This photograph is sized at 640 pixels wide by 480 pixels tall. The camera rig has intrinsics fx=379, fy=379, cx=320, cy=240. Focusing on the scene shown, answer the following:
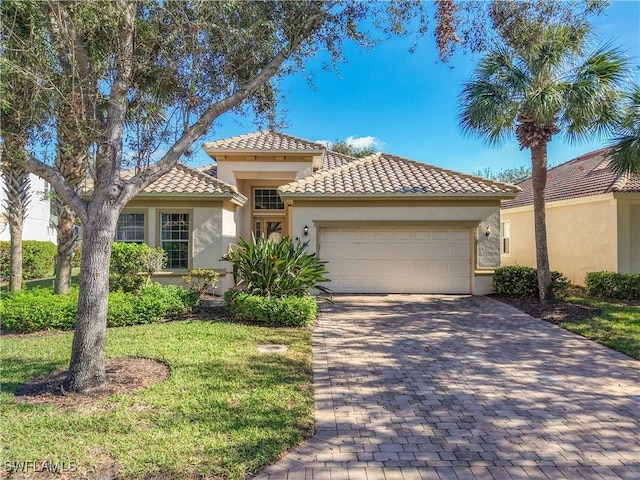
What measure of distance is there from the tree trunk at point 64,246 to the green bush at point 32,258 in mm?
9729

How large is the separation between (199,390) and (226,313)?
520cm

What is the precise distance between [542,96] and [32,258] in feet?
71.5

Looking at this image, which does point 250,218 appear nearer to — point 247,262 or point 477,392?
point 247,262

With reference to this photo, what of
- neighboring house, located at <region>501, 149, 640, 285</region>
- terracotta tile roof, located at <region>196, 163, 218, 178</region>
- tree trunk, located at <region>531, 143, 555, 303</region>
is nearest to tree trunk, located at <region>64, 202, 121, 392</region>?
tree trunk, located at <region>531, 143, 555, 303</region>

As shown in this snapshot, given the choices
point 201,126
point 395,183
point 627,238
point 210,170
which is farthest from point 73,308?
point 627,238

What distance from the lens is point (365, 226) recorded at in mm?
13883

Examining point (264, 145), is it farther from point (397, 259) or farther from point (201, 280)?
point (397, 259)

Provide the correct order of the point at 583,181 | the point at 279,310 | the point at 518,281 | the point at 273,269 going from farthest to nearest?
the point at 583,181 → the point at 518,281 → the point at 273,269 → the point at 279,310

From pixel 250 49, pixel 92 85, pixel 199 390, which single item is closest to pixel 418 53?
pixel 250 49

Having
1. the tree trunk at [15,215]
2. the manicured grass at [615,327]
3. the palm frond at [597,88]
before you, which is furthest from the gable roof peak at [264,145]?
the manicured grass at [615,327]

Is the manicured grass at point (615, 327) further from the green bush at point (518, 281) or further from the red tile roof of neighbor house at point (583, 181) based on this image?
the red tile roof of neighbor house at point (583, 181)

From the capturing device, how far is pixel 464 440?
4.08m

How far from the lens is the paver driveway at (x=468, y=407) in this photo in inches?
144

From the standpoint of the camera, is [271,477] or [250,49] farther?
[250,49]
